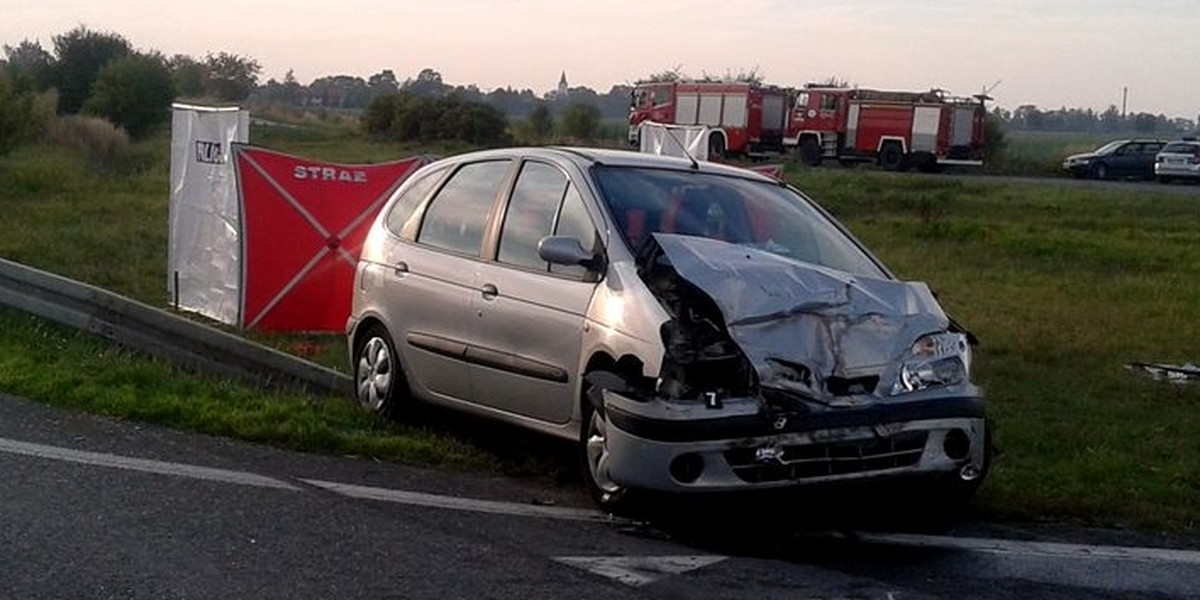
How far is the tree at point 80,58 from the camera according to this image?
67875 millimetres

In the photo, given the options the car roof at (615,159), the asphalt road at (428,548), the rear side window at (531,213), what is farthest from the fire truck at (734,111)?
→ the asphalt road at (428,548)

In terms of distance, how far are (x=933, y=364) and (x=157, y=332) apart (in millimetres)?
5248

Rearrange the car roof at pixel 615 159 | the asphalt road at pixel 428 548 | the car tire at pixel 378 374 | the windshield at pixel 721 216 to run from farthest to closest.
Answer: the car tire at pixel 378 374
the car roof at pixel 615 159
the windshield at pixel 721 216
the asphalt road at pixel 428 548

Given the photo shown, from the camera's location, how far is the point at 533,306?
300 inches

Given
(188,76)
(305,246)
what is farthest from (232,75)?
(305,246)

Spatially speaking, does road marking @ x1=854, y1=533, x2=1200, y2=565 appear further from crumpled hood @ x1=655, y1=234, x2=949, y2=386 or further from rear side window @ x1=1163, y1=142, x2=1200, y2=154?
rear side window @ x1=1163, y1=142, x2=1200, y2=154

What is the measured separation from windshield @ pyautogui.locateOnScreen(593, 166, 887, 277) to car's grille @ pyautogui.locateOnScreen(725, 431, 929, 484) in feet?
4.24

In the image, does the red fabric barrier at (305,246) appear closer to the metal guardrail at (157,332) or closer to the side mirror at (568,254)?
the metal guardrail at (157,332)

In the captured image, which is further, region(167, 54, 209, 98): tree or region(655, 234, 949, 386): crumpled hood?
region(167, 54, 209, 98): tree

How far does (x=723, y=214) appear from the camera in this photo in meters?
7.90

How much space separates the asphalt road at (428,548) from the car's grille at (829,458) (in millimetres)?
302

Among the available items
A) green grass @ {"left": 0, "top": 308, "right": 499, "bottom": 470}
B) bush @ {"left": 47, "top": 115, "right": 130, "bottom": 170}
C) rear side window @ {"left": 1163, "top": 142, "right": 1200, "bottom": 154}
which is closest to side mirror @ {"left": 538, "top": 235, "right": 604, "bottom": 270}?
green grass @ {"left": 0, "top": 308, "right": 499, "bottom": 470}

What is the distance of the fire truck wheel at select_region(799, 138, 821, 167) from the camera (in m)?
52.8

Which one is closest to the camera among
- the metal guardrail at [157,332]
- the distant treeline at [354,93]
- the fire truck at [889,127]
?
the metal guardrail at [157,332]
